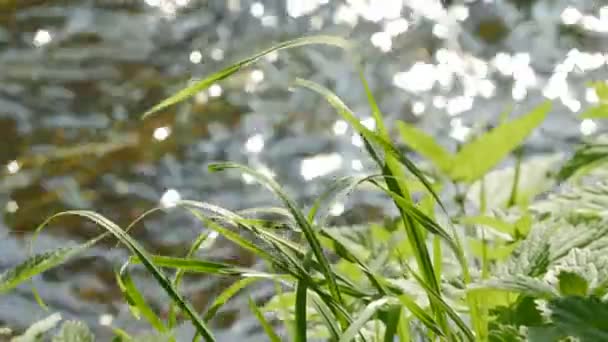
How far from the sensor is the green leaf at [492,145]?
1.88 ft

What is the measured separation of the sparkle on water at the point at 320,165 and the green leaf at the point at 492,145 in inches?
29.9

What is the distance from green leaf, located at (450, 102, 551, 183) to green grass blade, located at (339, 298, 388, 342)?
0.14 metres

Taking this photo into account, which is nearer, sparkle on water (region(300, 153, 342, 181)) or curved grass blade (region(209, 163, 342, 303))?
curved grass blade (region(209, 163, 342, 303))

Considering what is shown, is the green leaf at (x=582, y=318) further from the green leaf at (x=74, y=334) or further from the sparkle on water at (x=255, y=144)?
the sparkle on water at (x=255, y=144)

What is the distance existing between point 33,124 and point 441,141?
682 mm

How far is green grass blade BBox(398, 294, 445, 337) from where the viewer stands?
47 centimetres

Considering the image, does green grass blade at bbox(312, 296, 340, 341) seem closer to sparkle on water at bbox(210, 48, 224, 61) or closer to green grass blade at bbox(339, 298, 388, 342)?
green grass blade at bbox(339, 298, 388, 342)

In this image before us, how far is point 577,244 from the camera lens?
1.75 feet

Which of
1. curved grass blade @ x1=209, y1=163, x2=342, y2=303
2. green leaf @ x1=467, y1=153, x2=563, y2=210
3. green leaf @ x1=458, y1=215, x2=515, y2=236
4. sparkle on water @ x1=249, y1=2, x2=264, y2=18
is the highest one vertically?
sparkle on water @ x1=249, y1=2, x2=264, y2=18

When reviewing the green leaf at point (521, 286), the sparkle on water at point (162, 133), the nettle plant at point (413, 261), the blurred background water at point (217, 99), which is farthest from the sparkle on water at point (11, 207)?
the green leaf at point (521, 286)

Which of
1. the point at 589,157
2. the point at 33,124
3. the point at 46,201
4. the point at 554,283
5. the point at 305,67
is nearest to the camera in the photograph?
the point at 554,283

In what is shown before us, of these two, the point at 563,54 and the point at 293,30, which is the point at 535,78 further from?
the point at 293,30

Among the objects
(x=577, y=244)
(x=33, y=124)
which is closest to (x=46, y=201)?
(x=33, y=124)

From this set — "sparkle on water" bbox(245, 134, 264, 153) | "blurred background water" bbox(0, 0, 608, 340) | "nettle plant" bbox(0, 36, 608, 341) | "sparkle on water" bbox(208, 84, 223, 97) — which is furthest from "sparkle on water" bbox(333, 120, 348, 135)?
"nettle plant" bbox(0, 36, 608, 341)
